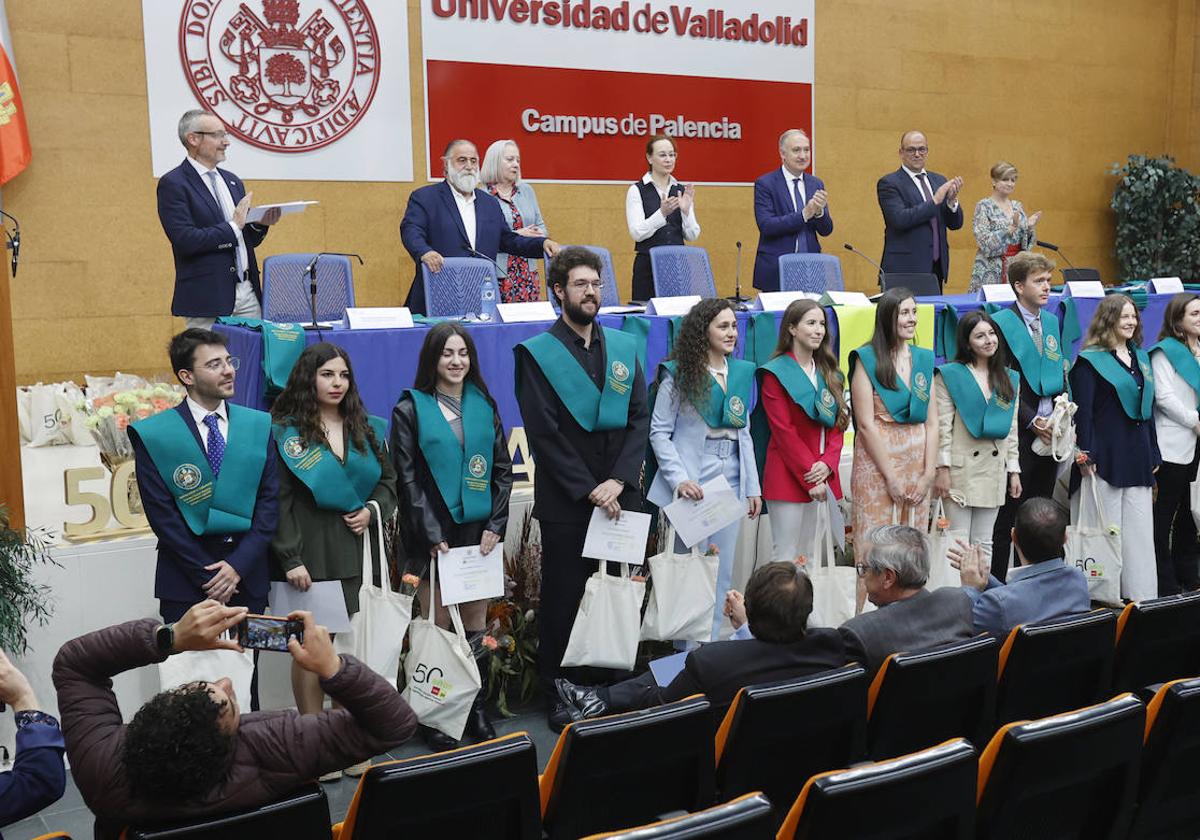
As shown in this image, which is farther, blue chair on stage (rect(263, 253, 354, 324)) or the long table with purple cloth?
blue chair on stage (rect(263, 253, 354, 324))

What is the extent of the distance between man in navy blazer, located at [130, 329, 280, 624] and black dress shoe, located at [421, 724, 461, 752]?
76 centimetres

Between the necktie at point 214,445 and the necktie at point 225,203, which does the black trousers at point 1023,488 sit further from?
the necktie at point 225,203

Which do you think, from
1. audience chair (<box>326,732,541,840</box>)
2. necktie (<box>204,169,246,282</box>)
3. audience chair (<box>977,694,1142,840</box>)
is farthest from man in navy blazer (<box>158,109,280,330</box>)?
audience chair (<box>977,694,1142,840</box>)

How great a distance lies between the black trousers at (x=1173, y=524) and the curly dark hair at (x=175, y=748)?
4703mm

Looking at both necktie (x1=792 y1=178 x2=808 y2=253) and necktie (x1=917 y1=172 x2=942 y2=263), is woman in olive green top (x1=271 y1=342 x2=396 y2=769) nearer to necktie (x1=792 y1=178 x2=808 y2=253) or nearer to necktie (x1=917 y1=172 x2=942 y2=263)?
necktie (x1=792 y1=178 x2=808 y2=253)

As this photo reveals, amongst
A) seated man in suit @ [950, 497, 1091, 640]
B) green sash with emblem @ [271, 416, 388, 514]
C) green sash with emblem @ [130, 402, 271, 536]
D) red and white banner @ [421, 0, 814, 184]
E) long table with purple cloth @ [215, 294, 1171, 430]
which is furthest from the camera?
red and white banner @ [421, 0, 814, 184]

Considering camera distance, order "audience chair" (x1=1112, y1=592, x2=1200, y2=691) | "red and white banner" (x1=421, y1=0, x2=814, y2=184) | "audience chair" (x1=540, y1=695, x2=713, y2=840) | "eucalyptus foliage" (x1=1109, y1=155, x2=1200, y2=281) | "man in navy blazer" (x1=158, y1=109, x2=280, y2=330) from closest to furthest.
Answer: "audience chair" (x1=540, y1=695, x2=713, y2=840), "audience chair" (x1=1112, y1=592, x2=1200, y2=691), "man in navy blazer" (x1=158, y1=109, x2=280, y2=330), "red and white banner" (x1=421, y1=0, x2=814, y2=184), "eucalyptus foliage" (x1=1109, y1=155, x2=1200, y2=281)

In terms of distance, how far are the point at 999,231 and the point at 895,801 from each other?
7.32 meters

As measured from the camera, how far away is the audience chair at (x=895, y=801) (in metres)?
1.96

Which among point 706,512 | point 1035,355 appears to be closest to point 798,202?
point 1035,355

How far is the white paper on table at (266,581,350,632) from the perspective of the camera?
3861 millimetres

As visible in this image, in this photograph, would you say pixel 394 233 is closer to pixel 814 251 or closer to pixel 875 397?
pixel 814 251

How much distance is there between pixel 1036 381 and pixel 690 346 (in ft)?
5.67

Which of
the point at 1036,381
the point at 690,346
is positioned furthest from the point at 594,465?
the point at 1036,381
